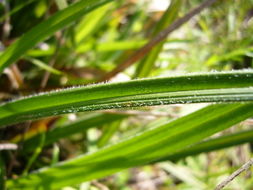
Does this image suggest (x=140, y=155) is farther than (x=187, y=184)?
No

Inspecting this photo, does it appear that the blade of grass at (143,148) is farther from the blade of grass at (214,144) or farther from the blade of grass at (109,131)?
the blade of grass at (109,131)

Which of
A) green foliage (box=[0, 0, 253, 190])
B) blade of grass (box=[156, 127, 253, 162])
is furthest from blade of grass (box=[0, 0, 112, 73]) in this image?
blade of grass (box=[156, 127, 253, 162])

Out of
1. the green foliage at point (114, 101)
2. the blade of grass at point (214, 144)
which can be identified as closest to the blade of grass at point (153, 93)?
the green foliage at point (114, 101)

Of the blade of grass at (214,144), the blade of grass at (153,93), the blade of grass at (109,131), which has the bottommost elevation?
the blade of grass at (153,93)

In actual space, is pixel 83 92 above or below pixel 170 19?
below

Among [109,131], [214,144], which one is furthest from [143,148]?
[109,131]

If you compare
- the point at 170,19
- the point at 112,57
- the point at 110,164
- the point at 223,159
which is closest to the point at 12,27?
the point at 112,57

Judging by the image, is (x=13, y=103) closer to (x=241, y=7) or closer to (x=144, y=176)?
(x=144, y=176)
